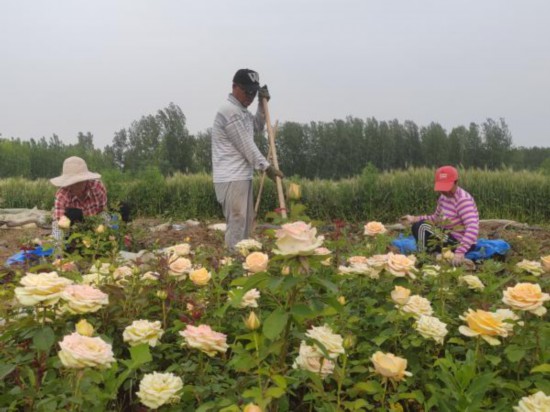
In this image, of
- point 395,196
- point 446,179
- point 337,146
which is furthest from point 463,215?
point 337,146

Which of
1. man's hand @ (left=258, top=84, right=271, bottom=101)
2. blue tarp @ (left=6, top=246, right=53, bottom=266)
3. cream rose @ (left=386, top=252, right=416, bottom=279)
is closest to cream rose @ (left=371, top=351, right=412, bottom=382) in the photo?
cream rose @ (left=386, top=252, right=416, bottom=279)

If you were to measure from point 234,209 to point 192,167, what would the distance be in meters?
11.9

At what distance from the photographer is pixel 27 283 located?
1224 mm

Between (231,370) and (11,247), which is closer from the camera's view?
(231,370)

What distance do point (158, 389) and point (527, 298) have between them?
3.35 ft

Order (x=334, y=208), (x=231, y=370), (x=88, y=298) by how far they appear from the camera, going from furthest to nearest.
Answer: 1. (x=334, y=208)
2. (x=231, y=370)
3. (x=88, y=298)

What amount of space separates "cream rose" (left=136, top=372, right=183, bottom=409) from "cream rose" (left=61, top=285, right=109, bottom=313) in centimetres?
29

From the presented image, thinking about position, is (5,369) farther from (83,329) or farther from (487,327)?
(487,327)

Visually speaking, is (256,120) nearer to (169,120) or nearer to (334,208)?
(334,208)

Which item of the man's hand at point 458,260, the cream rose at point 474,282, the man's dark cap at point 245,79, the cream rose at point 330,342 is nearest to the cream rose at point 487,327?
the cream rose at point 330,342

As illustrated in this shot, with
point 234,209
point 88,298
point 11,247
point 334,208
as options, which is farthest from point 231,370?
point 334,208

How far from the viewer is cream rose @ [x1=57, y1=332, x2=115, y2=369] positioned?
1.05 metres

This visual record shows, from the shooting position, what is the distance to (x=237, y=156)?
455cm

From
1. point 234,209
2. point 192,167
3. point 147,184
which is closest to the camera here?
point 234,209
